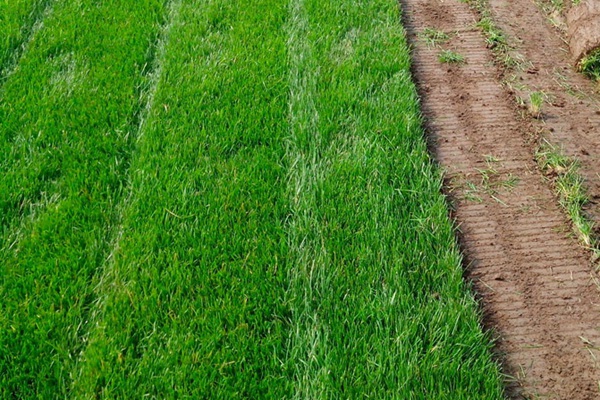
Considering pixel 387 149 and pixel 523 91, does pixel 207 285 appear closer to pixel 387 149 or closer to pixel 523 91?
pixel 387 149

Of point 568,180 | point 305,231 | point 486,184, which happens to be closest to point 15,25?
point 305,231

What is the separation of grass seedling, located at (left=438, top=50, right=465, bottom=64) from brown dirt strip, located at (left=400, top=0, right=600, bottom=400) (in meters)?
0.03

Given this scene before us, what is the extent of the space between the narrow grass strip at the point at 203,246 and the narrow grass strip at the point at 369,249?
94 millimetres

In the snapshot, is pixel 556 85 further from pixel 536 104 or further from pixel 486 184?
pixel 486 184

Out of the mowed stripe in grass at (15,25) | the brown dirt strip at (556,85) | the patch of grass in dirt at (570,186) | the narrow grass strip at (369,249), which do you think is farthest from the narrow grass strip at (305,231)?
the mowed stripe in grass at (15,25)

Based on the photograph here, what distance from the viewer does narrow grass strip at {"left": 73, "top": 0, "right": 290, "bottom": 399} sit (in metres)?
2.10

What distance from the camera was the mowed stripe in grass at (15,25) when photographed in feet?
11.7

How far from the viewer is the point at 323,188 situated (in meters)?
2.81

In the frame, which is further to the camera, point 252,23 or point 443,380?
point 252,23

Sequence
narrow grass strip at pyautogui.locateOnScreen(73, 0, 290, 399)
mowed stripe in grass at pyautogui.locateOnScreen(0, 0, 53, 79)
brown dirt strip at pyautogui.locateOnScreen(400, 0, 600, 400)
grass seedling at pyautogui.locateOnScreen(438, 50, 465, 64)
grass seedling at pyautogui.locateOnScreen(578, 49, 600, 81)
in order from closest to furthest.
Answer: narrow grass strip at pyautogui.locateOnScreen(73, 0, 290, 399) < brown dirt strip at pyautogui.locateOnScreen(400, 0, 600, 400) < mowed stripe in grass at pyautogui.locateOnScreen(0, 0, 53, 79) < grass seedling at pyautogui.locateOnScreen(578, 49, 600, 81) < grass seedling at pyautogui.locateOnScreen(438, 50, 465, 64)

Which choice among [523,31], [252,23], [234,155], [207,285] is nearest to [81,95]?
[234,155]

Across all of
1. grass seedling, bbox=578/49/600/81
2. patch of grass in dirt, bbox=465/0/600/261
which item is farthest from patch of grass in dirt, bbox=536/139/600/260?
grass seedling, bbox=578/49/600/81

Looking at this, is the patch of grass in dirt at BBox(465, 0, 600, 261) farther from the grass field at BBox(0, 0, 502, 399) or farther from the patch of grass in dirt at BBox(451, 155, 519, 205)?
the grass field at BBox(0, 0, 502, 399)

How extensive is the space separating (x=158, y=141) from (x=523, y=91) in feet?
6.71
